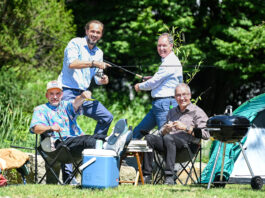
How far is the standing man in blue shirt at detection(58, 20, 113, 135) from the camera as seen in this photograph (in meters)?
4.85

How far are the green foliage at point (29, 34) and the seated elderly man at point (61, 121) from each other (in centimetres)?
343

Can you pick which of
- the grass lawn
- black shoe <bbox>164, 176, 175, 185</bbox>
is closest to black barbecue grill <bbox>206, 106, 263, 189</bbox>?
the grass lawn

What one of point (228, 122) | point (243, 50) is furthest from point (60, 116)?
point (243, 50)

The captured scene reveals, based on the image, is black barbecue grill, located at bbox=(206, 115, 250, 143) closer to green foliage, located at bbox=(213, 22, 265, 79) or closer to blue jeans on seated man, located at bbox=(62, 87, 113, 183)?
blue jeans on seated man, located at bbox=(62, 87, 113, 183)

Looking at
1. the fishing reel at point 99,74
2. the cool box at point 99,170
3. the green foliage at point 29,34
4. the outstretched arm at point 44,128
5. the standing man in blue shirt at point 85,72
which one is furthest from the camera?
the green foliage at point 29,34

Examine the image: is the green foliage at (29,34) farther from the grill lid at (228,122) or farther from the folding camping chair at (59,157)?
the grill lid at (228,122)

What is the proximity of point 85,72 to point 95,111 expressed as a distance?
17.1 inches

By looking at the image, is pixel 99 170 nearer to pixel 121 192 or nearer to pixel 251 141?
pixel 121 192

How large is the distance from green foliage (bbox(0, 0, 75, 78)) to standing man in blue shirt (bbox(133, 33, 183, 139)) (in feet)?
10.8

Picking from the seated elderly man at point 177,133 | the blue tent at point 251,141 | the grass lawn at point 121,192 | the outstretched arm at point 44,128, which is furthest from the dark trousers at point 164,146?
the blue tent at point 251,141

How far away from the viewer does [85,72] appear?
503 centimetres

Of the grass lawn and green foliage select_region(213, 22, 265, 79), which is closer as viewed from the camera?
the grass lawn

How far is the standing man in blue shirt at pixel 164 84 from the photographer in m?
4.99

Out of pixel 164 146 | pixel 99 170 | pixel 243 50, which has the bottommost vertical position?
pixel 99 170
